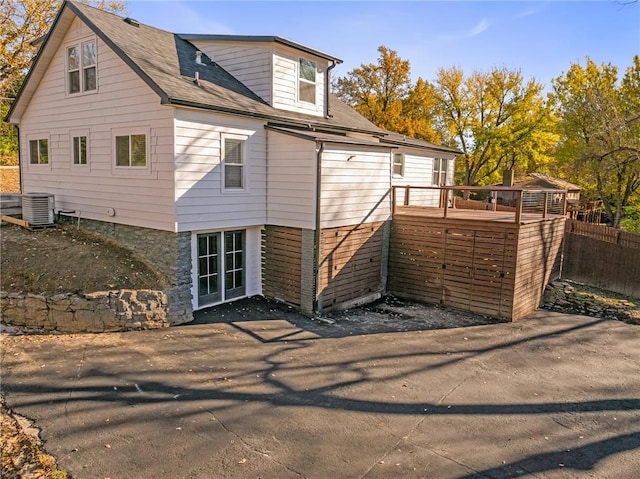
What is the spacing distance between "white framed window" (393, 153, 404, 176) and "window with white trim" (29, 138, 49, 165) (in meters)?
12.3

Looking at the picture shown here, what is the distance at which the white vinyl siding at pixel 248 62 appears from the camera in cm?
1305

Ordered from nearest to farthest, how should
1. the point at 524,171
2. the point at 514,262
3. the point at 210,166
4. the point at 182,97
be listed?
the point at 182,97 → the point at 210,166 → the point at 514,262 → the point at 524,171

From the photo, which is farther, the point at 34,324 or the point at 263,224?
the point at 263,224

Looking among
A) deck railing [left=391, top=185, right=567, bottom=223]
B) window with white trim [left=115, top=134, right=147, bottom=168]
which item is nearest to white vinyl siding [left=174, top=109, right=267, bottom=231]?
window with white trim [left=115, top=134, right=147, bottom=168]

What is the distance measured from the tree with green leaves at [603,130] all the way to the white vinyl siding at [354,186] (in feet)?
36.3

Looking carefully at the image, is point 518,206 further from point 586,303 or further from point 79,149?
point 79,149

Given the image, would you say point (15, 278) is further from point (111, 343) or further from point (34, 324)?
point (111, 343)

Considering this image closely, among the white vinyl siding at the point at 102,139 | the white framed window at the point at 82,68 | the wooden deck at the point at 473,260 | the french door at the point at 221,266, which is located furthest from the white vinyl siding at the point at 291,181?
the white framed window at the point at 82,68

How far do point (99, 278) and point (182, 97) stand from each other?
14.7ft

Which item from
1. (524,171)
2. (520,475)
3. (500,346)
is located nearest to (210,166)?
(500,346)

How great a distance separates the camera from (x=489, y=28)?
12.4m

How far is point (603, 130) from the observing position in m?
20.5

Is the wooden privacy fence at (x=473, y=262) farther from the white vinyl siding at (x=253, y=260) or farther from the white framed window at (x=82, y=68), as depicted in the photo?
the white framed window at (x=82, y=68)

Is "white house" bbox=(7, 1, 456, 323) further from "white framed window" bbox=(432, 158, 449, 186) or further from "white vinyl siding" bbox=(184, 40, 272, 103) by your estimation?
"white framed window" bbox=(432, 158, 449, 186)
